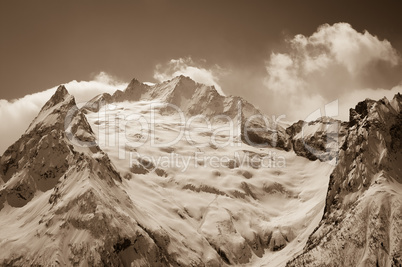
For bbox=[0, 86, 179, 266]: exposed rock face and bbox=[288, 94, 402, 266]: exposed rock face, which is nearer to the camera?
bbox=[288, 94, 402, 266]: exposed rock face

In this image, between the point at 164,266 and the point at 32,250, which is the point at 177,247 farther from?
the point at 32,250

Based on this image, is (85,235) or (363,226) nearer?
(85,235)

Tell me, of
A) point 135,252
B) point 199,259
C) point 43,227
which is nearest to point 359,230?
point 199,259

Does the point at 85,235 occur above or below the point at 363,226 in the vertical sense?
below

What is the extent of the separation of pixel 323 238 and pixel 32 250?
346ft

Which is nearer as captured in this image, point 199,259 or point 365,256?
point 365,256

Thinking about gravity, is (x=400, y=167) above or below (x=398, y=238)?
above

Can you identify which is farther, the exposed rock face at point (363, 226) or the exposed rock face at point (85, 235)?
the exposed rock face at point (85, 235)

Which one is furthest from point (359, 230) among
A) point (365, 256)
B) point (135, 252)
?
point (135, 252)

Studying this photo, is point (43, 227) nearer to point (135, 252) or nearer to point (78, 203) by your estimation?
point (78, 203)

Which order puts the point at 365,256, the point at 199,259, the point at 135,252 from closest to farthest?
the point at 365,256, the point at 135,252, the point at 199,259

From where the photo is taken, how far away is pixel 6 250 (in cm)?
17725

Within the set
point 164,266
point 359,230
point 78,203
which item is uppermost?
point 78,203

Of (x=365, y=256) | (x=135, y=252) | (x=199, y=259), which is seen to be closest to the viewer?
(x=365, y=256)
